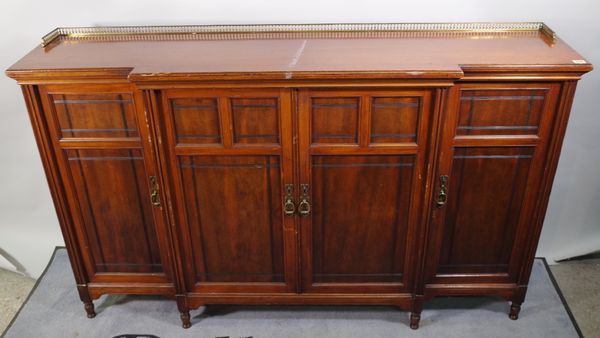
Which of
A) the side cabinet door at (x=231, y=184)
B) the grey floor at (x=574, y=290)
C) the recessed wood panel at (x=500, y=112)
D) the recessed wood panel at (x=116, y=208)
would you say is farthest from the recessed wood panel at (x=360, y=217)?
the grey floor at (x=574, y=290)

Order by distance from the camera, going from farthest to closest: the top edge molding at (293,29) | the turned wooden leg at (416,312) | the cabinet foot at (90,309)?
the cabinet foot at (90,309) < the turned wooden leg at (416,312) < the top edge molding at (293,29)

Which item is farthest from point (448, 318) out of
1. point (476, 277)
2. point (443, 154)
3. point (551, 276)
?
point (443, 154)

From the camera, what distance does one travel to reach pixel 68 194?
189cm

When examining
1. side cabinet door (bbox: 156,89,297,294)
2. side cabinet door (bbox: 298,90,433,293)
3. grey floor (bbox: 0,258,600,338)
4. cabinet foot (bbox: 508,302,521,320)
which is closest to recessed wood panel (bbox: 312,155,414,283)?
side cabinet door (bbox: 298,90,433,293)

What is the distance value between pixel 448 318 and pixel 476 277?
0.22 m

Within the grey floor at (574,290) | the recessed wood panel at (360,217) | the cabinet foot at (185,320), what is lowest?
the grey floor at (574,290)

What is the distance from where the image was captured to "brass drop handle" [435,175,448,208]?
179cm

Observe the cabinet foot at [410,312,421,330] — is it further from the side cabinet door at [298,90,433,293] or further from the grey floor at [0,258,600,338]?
the grey floor at [0,258,600,338]

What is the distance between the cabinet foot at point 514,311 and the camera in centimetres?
210

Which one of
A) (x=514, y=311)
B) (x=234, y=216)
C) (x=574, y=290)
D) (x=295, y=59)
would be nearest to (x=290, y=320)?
(x=234, y=216)

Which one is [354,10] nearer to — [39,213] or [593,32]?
[593,32]

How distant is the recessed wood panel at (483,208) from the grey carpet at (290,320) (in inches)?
9.3

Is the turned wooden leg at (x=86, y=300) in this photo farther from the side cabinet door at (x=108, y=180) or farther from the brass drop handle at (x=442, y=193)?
the brass drop handle at (x=442, y=193)

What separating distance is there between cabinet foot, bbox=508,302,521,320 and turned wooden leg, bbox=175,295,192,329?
1.22m
